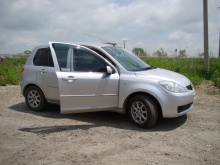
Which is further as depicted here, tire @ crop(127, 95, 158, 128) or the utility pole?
the utility pole

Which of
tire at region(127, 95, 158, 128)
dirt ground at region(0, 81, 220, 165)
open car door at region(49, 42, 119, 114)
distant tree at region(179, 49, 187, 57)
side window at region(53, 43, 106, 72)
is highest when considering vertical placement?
distant tree at region(179, 49, 187, 57)

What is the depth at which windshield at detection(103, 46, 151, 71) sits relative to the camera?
6285mm

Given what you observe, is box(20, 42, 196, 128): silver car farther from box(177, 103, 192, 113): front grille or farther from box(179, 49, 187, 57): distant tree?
box(179, 49, 187, 57): distant tree

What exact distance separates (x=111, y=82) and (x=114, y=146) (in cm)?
163

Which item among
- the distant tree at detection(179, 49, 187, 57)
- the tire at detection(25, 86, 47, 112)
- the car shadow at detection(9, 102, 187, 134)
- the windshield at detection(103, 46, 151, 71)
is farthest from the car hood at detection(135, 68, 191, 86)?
the distant tree at detection(179, 49, 187, 57)

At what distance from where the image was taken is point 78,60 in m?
6.36

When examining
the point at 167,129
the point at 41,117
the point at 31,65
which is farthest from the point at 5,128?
the point at 167,129

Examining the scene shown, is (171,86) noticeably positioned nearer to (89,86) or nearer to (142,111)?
(142,111)

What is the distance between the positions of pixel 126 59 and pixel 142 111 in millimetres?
1400

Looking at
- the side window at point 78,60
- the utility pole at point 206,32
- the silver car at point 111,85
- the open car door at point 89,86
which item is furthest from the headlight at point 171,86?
the utility pole at point 206,32

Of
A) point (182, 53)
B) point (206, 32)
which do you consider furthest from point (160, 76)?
point (182, 53)

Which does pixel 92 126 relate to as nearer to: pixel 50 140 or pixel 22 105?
pixel 50 140

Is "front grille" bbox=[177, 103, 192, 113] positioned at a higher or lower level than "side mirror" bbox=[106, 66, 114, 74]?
lower

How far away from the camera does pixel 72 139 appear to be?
5.21 meters
